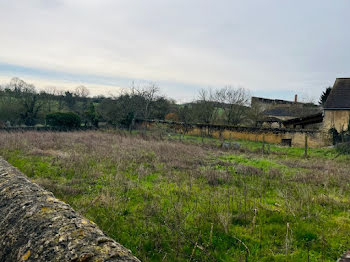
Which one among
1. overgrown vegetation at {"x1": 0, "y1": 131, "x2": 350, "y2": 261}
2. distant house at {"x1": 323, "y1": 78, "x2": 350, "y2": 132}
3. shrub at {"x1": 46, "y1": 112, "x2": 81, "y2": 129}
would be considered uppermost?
distant house at {"x1": 323, "y1": 78, "x2": 350, "y2": 132}

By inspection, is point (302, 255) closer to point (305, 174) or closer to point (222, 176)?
point (222, 176)

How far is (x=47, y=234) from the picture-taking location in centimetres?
276

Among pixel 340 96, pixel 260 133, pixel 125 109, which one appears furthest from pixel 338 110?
pixel 125 109

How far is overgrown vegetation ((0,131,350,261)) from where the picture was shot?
14.0ft

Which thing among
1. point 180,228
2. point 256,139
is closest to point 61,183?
point 180,228

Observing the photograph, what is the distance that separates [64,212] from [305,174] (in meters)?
8.56

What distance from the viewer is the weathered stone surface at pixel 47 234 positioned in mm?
2396

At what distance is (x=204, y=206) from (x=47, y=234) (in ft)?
12.4

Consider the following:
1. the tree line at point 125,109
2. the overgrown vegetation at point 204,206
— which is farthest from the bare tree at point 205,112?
the overgrown vegetation at point 204,206

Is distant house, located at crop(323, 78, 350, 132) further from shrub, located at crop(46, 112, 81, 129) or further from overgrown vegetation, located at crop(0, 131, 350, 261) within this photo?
shrub, located at crop(46, 112, 81, 129)

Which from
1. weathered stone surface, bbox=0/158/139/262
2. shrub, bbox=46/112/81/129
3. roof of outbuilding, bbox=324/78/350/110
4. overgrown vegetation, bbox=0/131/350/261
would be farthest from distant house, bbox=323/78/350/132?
shrub, bbox=46/112/81/129

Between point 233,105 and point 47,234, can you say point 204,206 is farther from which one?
point 233,105

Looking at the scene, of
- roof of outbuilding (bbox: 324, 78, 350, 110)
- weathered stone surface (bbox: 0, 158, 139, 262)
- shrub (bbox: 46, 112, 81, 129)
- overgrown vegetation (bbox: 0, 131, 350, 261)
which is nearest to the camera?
weathered stone surface (bbox: 0, 158, 139, 262)

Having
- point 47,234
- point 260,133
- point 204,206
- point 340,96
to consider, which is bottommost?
point 204,206
